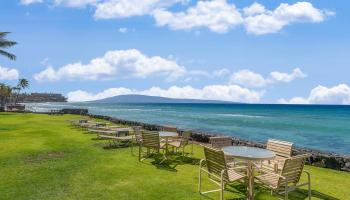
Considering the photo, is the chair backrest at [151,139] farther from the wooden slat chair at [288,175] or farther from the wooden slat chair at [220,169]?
the wooden slat chair at [288,175]

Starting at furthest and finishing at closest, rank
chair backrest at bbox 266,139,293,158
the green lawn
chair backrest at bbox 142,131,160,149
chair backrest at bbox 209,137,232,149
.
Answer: chair backrest at bbox 142,131,160,149, chair backrest at bbox 209,137,232,149, chair backrest at bbox 266,139,293,158, the green lawn

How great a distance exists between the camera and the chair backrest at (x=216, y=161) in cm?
668

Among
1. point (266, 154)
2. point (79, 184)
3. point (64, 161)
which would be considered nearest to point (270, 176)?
point (266, 154)

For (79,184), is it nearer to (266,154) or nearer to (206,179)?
(206,179)

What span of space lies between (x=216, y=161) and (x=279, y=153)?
2802mm

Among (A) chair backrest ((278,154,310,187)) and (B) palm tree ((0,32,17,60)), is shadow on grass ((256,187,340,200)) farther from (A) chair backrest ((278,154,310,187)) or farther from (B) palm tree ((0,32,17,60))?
(B) palm tree ((0,32,17,60))

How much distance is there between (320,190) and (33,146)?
11043 millimetres

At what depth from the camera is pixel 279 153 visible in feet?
29.2

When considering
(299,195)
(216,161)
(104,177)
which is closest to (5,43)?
(104,177)

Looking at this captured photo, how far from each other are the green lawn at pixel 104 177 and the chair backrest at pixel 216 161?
74cm

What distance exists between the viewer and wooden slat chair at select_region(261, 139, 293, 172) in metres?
8.29

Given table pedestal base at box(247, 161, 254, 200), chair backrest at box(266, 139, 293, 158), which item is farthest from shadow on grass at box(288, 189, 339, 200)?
table pedestal base at box(247, 161, 254, 200)

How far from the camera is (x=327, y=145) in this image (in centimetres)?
2838

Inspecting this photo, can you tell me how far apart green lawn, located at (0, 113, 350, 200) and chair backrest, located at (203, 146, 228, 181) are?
744 mm
